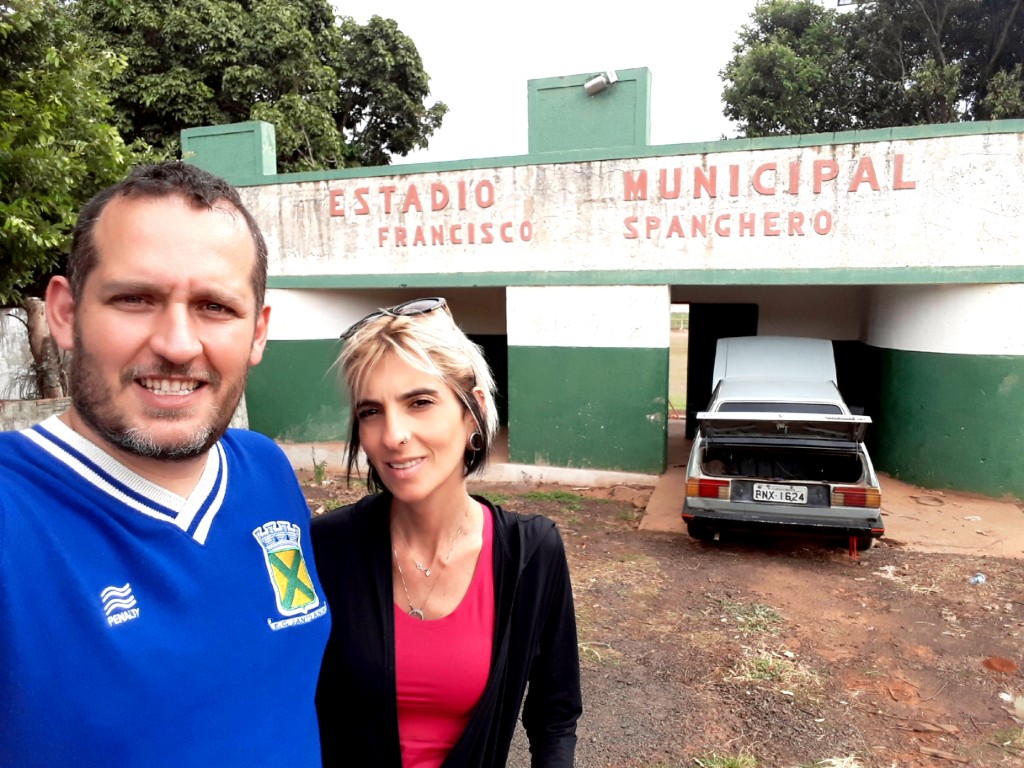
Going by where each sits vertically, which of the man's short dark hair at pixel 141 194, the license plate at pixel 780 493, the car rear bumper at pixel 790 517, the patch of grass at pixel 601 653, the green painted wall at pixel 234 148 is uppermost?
the green painted wall at pixel 234 148

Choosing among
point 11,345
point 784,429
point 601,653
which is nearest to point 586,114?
point 784,429

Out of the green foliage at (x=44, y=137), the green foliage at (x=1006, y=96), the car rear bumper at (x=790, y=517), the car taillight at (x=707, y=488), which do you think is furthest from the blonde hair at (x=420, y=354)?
the green foliage at (x=1006, y=96)

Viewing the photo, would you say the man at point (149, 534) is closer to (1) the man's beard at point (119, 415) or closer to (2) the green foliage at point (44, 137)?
(1) the man's beard at point (119, 415)

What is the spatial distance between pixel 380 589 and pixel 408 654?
171 millimetres

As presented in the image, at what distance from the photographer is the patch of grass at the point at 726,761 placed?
3426mm

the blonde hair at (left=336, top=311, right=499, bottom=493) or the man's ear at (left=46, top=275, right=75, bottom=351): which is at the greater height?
the man's ear at (left=46, top=275, right=75, bottom=351)

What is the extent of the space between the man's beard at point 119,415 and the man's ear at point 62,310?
0.06m

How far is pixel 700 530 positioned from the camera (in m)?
6.37

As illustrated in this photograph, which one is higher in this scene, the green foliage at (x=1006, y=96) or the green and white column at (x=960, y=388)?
the green foliage at (x=1006, y=96)

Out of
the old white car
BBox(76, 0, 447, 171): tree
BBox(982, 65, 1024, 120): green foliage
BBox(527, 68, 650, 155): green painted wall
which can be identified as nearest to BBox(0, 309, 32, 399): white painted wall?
BBox(76, 0, 447, 171): tree

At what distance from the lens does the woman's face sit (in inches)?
66.2

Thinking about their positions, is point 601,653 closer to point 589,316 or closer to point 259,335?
point 259,335

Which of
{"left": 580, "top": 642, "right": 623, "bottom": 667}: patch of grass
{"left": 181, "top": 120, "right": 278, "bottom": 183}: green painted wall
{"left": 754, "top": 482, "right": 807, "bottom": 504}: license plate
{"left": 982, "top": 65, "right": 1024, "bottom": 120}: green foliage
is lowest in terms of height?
{"left": 580, "top": 642, "right": 623, "bottom": 667}: patch of grass

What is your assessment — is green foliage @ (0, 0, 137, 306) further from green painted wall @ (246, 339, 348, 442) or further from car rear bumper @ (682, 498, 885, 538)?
car rear bumper @ (682, 498, 885, 538)
